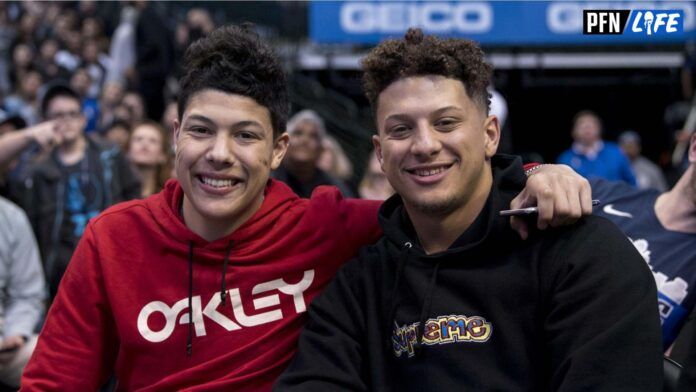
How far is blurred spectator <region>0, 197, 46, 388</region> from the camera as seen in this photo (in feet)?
15.6

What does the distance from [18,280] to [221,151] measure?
257 cm

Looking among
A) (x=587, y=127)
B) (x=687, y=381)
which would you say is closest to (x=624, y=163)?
(x=587, y=127)

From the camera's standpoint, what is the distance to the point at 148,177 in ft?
21.5

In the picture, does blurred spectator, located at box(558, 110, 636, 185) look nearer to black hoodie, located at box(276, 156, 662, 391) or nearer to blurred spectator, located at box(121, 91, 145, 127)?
blurred spectator, located at box(121, 91, 145, 127)

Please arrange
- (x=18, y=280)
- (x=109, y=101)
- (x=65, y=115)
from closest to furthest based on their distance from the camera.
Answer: (x=18, y=280) < (x=65, y=115) < (x=109, y=101)

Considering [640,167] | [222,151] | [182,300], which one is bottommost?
[640,167]

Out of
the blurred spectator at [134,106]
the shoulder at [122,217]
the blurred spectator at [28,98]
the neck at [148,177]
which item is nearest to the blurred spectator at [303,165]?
the neck at [148,177]

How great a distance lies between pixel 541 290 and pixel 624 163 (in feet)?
23.9

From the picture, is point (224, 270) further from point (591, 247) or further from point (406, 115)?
point (591, 247)

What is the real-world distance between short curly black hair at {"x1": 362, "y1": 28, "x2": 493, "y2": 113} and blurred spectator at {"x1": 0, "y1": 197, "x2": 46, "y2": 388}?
110 inches

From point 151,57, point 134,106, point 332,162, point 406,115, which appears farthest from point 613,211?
point 151,57

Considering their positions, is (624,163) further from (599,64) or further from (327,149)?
(327,149)

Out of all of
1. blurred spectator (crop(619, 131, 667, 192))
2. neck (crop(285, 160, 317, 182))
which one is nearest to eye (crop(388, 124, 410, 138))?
neck (crop(285, 160, 317, 182))

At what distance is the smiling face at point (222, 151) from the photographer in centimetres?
288
